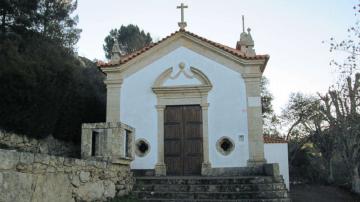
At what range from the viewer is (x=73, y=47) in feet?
61.4

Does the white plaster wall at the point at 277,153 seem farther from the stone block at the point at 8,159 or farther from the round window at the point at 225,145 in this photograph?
the stone block at the point at 8,159

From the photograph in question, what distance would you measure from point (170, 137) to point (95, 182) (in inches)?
200

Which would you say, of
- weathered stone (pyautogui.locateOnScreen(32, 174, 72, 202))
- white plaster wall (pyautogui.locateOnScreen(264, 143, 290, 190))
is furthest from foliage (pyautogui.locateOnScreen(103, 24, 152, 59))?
weathered stone (pyautogui.locateOnScreen(32, 174, 72, 202))

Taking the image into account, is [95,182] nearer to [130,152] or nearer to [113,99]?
[130,152]

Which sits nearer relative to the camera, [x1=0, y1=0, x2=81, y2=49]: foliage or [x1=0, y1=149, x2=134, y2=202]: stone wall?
[x1=0, y1=149, x2=134, y2=202]: stone wall

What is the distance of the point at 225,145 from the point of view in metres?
11.7

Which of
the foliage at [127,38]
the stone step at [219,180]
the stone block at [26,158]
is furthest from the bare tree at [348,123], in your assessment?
the foliage at [127,38]

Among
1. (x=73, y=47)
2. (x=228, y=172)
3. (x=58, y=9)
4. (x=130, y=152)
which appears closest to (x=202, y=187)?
(x=130, y=152)

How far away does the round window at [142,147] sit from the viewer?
1184cm

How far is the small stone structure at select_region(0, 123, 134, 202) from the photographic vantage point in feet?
15.0

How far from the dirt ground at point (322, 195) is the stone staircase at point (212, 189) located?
430 cm

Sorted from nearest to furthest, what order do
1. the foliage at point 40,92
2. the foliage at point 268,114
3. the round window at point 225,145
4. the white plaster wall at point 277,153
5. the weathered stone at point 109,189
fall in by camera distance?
the weathered stone at point 109,189, the foliage at point 40,92, the round window at point 225,145, the white plaster wall at point 277,153, the foliage at point 268,114

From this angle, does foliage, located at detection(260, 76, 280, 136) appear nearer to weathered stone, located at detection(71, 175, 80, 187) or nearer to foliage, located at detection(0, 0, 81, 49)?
foliage, located at detection(0, 0, 81, 49)

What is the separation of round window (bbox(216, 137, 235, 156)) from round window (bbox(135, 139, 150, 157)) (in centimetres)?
228
